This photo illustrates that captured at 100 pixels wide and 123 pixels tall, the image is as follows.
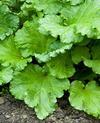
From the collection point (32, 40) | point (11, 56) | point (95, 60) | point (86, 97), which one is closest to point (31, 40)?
point (32, 40)

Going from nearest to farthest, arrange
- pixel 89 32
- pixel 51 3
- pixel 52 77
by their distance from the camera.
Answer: pixel 89 32 → pixel 52 77 → pixel 51 3

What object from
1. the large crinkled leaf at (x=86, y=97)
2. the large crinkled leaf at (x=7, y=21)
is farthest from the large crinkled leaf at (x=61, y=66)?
the large crinkled leaf at (x=7, y=21)

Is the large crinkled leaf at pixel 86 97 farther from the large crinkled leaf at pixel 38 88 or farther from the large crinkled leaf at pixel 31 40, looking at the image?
the large crinkled leaf at pixel 31 40

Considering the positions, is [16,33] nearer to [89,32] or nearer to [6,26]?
[6,26]

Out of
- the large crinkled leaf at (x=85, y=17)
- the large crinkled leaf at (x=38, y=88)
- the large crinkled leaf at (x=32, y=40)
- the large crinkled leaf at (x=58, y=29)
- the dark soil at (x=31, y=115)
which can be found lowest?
the dark soil at (x=31, y=115)

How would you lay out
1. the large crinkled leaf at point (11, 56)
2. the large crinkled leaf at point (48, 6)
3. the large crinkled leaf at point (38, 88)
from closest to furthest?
1. the large crinkled leaf at point (38, 88)
2. the large crinkled leaf at point (11, 56)
3. the large crinkled leaf at point (48, 6)

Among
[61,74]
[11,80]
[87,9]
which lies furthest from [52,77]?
[87,9]
